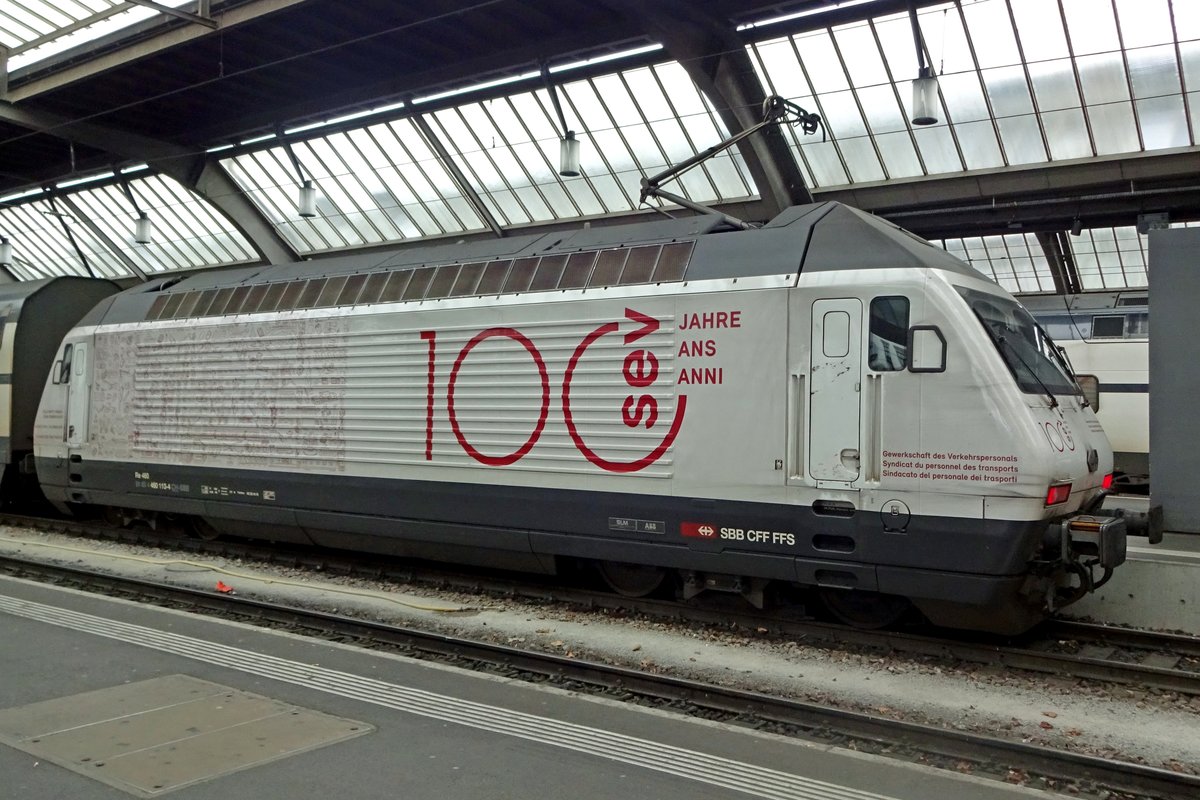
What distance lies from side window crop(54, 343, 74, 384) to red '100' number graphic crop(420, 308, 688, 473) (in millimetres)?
7037

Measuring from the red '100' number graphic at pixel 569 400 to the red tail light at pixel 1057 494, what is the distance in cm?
289

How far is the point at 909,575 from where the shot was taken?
23.4ft

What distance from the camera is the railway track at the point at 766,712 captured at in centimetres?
505

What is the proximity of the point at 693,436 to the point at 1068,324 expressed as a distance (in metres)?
15.0

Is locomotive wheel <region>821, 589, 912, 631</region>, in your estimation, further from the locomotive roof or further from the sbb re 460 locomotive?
the locomotive roof

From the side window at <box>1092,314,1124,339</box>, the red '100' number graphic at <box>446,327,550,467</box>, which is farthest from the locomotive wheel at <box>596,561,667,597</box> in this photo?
the side window at <box>1092,314,1124,339</box>

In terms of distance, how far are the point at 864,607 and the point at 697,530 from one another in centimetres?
156

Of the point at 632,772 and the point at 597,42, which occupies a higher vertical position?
the point at 597,42

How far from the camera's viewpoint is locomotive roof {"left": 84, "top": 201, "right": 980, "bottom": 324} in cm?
773

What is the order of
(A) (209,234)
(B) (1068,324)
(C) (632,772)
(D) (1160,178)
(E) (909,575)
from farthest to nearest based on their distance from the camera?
(A) (209,234) < (B) (1068,324) < (D) (1160,178) < (E) (909,575) < (C) (632,772)

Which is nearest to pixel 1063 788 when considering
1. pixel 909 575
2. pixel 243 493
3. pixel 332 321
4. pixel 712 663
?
pixel 909 575

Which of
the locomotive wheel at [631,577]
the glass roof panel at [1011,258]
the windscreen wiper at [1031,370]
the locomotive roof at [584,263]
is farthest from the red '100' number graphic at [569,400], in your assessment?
the glass roof panel at [1011,258]

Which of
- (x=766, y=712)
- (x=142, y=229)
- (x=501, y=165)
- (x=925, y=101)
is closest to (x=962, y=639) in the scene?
(x=766, y=712)

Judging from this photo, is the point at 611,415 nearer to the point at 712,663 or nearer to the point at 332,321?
the point at 712,663
